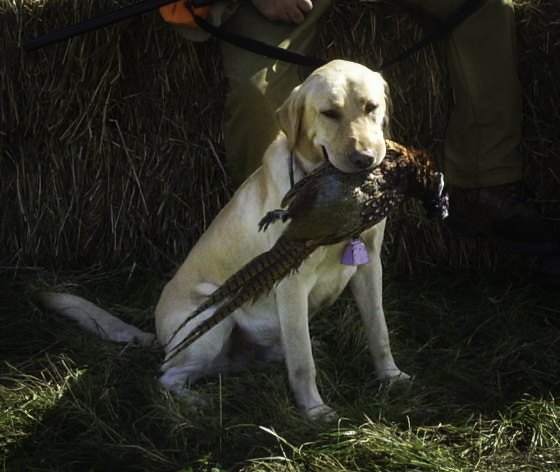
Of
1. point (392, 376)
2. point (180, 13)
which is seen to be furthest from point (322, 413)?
point (180, 13)

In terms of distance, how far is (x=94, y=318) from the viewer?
3.85m

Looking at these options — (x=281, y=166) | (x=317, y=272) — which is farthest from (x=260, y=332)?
(x=281, y=166)

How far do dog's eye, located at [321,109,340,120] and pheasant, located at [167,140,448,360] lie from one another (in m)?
0.15

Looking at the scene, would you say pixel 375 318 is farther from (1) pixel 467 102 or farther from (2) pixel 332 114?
(1) pixel 467 102

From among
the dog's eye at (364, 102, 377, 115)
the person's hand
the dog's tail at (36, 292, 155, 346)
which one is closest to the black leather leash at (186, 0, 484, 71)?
the person's hand

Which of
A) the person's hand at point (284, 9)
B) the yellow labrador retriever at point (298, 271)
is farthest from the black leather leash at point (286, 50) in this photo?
the yellow labrador retriever at point (298, 271)

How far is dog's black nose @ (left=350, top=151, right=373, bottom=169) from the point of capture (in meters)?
2.89

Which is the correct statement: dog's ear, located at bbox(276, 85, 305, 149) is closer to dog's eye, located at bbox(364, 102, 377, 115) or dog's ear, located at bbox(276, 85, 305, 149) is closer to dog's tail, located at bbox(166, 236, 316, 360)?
dog's eye, located at bbox(364, 102, 377, 115)

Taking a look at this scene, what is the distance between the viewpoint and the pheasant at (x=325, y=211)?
9.41 ft

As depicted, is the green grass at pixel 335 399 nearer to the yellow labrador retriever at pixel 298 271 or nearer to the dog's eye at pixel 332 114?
the yellow labrador retriever at pixel 298 271

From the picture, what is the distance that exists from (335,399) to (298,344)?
10.1 inches

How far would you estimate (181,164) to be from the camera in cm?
434

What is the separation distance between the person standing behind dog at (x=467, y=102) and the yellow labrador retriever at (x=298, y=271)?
464 mm

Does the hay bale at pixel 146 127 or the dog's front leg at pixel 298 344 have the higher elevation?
the hay bale at pixel 146 127
